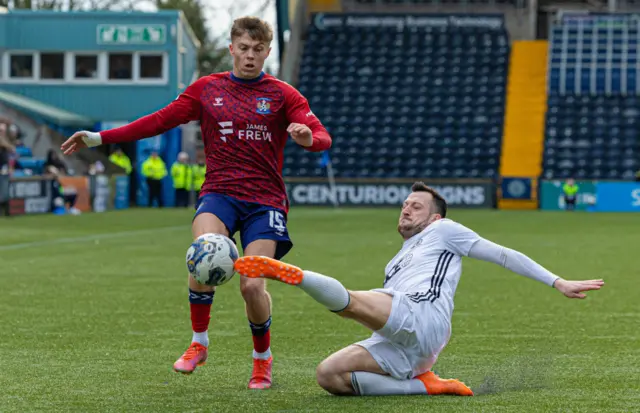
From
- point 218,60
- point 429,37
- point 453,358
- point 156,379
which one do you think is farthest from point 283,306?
point 218,60

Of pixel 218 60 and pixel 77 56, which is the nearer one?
pixel 77 56

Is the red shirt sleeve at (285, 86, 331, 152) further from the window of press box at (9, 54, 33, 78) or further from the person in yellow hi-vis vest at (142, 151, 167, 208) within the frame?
the window of press box at (9, 54, 33, 78)

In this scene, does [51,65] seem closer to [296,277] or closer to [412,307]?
[412,307]

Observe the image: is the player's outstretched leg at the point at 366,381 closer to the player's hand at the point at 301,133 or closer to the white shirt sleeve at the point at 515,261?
the white shirt sleeve at the point at 515,261

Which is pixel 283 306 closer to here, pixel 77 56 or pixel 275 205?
pixel 275 205

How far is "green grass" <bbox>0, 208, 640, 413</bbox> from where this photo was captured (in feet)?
19.9

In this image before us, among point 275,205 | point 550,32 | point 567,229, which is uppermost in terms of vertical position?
point 550,32

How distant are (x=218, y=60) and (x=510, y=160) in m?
31.5

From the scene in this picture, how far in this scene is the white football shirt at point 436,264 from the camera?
6.34m

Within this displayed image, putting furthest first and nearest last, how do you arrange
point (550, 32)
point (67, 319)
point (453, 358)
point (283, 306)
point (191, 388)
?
1. point (550, 32)
2. point (283, 306)
3. point (67, 319)
4. point (453, 358)
5. point (191, 388)

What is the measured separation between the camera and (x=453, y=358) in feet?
25.0

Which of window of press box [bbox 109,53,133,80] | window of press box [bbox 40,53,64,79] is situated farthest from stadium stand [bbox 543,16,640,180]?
window of press box [bbox 40,53,64,79]

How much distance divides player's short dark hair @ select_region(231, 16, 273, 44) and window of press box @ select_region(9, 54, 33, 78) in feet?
117

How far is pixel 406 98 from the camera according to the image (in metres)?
42.3
